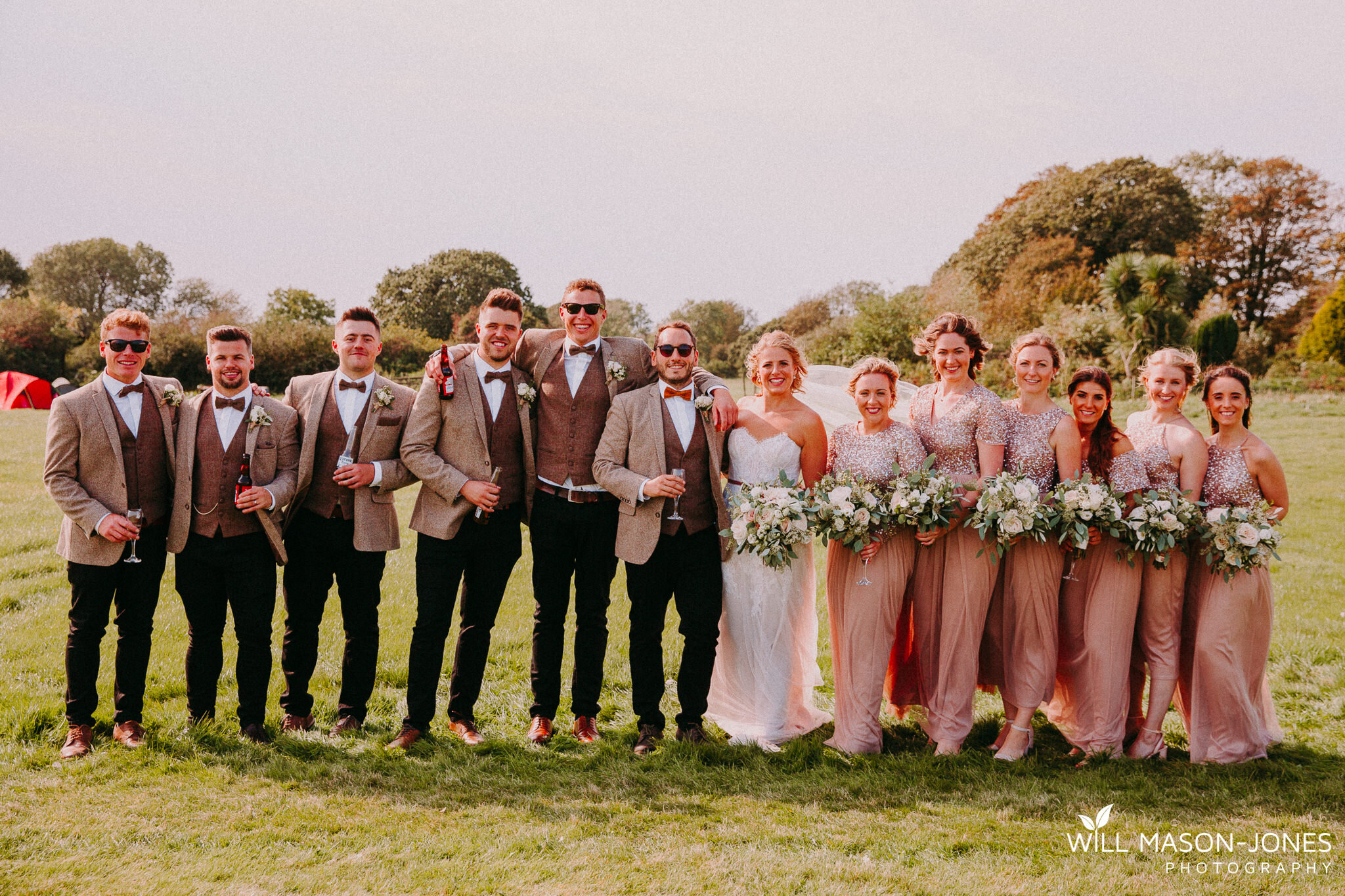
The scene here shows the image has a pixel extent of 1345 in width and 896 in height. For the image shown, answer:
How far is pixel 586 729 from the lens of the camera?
18.7 feet

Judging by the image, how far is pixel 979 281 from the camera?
42188 millimetres

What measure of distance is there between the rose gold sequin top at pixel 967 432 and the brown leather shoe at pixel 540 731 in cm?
310

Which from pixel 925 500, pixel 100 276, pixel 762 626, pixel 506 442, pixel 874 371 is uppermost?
pixel 100 276

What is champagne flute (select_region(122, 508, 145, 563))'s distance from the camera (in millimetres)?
5121

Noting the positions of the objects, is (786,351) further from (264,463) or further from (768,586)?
(264,463)

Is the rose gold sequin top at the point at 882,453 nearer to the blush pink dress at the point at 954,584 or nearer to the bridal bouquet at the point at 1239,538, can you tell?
the blush pink dress at the point at 954,584

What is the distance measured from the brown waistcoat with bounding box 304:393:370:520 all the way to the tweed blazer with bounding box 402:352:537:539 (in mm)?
411

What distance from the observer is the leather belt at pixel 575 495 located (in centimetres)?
551

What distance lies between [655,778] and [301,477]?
288cm

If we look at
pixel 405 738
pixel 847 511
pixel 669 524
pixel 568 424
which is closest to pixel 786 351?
pixel 847 511

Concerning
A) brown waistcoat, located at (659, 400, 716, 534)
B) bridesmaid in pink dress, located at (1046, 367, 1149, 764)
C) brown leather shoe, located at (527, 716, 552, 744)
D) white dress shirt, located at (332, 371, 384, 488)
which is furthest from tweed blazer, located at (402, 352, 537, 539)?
bridesmaid in pink dress, located at (1046, 367, 1149, 764)

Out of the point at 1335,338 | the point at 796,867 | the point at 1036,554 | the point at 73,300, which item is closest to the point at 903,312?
the point at 1335,338

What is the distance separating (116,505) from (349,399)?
1.48 m

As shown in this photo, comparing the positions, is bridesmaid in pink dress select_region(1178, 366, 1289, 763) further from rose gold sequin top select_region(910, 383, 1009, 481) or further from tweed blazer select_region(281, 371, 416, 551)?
tweed blazer select_region(281, 371, 416, 551)
